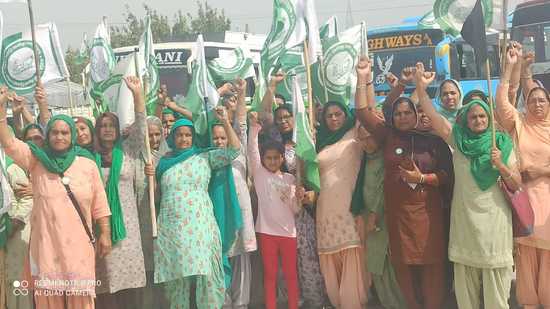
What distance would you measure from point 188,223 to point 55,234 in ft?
2.66

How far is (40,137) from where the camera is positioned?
4418 millimetres

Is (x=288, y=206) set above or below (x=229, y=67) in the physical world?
below

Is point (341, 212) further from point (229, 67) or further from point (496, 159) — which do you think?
point (229, 67)

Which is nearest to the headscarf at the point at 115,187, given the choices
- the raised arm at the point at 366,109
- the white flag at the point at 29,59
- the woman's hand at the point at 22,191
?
the woman's hand at the point at 22,191

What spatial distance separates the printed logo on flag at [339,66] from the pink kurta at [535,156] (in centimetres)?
124

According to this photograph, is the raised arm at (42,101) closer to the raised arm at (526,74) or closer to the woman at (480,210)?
the woman at (480,210)

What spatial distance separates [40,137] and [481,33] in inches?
116

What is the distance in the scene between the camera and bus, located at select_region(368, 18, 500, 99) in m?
10.9

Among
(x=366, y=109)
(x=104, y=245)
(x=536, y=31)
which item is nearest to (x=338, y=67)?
(x=366, y=109)

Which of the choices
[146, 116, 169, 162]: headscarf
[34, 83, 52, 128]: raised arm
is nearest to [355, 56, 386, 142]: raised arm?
[146, 116, 169, 162]: headscarf

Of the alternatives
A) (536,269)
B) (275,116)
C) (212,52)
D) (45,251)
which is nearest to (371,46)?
(212,52)

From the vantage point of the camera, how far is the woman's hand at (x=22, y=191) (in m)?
4.24

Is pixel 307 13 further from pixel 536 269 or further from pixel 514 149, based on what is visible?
pixel 536 269

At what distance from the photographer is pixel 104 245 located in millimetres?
4020
